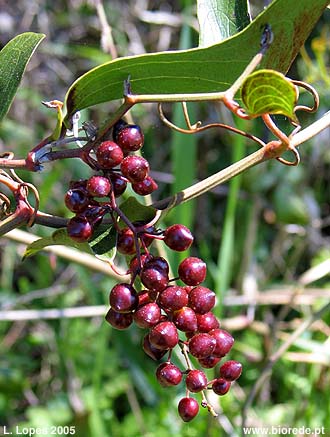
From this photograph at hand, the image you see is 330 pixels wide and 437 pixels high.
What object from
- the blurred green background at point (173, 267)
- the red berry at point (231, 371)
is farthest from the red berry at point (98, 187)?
the blurred green background at point (173, 267)

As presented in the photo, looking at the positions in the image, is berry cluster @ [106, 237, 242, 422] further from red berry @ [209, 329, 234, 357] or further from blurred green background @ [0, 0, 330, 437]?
blurred green background @ [0, 0, 330, 437]

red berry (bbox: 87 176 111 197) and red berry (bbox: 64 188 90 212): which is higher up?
red berry (bbox: 87 176 111 197)

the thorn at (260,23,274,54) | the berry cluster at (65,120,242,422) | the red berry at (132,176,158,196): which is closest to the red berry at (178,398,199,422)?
the berry cluster at (65,120,242,422)

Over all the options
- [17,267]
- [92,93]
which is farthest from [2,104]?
[17,267]

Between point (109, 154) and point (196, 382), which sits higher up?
point (109, 154)

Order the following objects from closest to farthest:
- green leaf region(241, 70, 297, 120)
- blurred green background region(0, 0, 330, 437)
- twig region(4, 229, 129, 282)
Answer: green leaf region(241, 70, 297, 120), twig region(4, 229, 129, 282), blurred green background region(0, 0, 330, 437)

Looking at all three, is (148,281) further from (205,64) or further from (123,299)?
(205,64)

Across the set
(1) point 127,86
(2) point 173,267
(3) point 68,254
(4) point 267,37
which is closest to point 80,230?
(1) point 127,86
